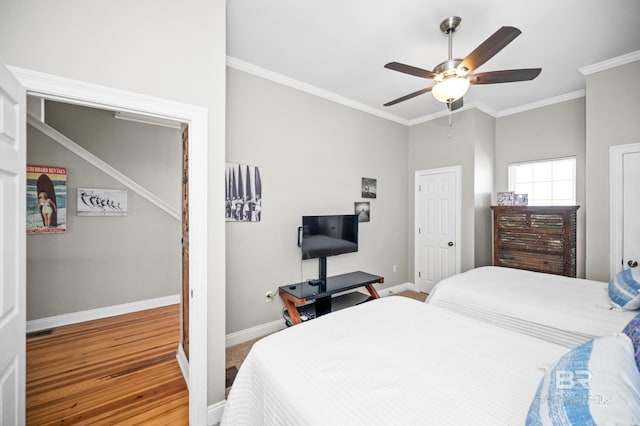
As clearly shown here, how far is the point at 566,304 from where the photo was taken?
2010 mm

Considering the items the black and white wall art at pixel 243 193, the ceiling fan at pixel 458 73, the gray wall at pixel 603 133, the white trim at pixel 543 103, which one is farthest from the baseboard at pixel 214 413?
the white trim at pixel 543 103

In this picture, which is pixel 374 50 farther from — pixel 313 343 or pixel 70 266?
pixel 70 266

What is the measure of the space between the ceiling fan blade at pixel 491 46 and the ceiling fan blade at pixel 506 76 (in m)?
0.14

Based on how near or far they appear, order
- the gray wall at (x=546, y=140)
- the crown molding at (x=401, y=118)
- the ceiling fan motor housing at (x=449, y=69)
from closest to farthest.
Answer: the ceiling fan motor housing at (x=449, y=69)
the crown molding at (x=401, y=118)
the gray wall at (x=546, y=140)

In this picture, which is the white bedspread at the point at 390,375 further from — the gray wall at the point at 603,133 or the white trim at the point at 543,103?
the white trim at the point at 543,103

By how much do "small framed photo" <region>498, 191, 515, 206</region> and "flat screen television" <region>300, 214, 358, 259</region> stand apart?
2138 mm

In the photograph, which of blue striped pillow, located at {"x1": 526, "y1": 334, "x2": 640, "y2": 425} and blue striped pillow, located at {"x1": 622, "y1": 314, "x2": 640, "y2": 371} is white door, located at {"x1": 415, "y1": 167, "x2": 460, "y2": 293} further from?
blue striped pillow, located at {"x1": 526, "y1": 334, "x2": 640, "y2": 425}

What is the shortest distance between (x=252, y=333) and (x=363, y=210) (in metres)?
2.21

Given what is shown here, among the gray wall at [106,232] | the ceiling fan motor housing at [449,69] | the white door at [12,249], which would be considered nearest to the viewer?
the white door at [12,249]

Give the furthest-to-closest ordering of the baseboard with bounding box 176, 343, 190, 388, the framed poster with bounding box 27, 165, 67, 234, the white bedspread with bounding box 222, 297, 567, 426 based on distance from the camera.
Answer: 1. the framed poster with bounding box 27, 165, 67, 234
2. the baseboard with bounding box 176, 343, 190, 388
3. the white bedspread with bounding box 222, 297, 567, 426

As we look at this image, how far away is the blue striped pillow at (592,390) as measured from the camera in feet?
2.17

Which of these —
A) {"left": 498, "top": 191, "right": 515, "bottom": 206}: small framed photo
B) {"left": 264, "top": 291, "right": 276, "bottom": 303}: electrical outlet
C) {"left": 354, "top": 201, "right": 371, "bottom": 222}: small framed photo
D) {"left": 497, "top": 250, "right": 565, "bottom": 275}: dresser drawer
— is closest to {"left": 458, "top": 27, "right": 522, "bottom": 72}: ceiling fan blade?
{"left": 354, "top": 201, "right": 371, "bottom": 222}: small framed photo

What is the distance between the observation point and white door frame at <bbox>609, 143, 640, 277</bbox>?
278 cm

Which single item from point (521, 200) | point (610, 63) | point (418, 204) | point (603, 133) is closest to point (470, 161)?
point (521, 200)
